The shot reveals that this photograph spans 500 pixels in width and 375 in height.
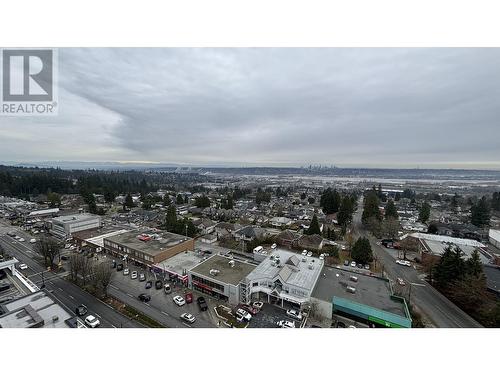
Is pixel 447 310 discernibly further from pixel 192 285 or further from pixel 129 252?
pixel 129 252

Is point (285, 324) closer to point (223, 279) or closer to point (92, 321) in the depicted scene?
point (223, 279)

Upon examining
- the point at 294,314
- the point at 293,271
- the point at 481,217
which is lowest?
the point at 294,314

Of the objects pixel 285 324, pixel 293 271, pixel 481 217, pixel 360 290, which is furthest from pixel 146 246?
pixel 481 217

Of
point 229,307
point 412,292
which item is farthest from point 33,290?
point 412,292

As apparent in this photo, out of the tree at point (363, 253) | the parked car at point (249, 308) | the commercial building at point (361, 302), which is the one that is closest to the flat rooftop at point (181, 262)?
the parked car at point (249, 308)

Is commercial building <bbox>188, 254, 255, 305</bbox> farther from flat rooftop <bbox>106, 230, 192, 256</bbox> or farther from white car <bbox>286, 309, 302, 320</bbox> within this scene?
flat rooftop <bbox>106, 230, 192, 256</bbox>

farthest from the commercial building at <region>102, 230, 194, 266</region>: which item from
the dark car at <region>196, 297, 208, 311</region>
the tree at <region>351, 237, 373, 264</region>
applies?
the tree at <region>351, 237, 373, 264</region>
